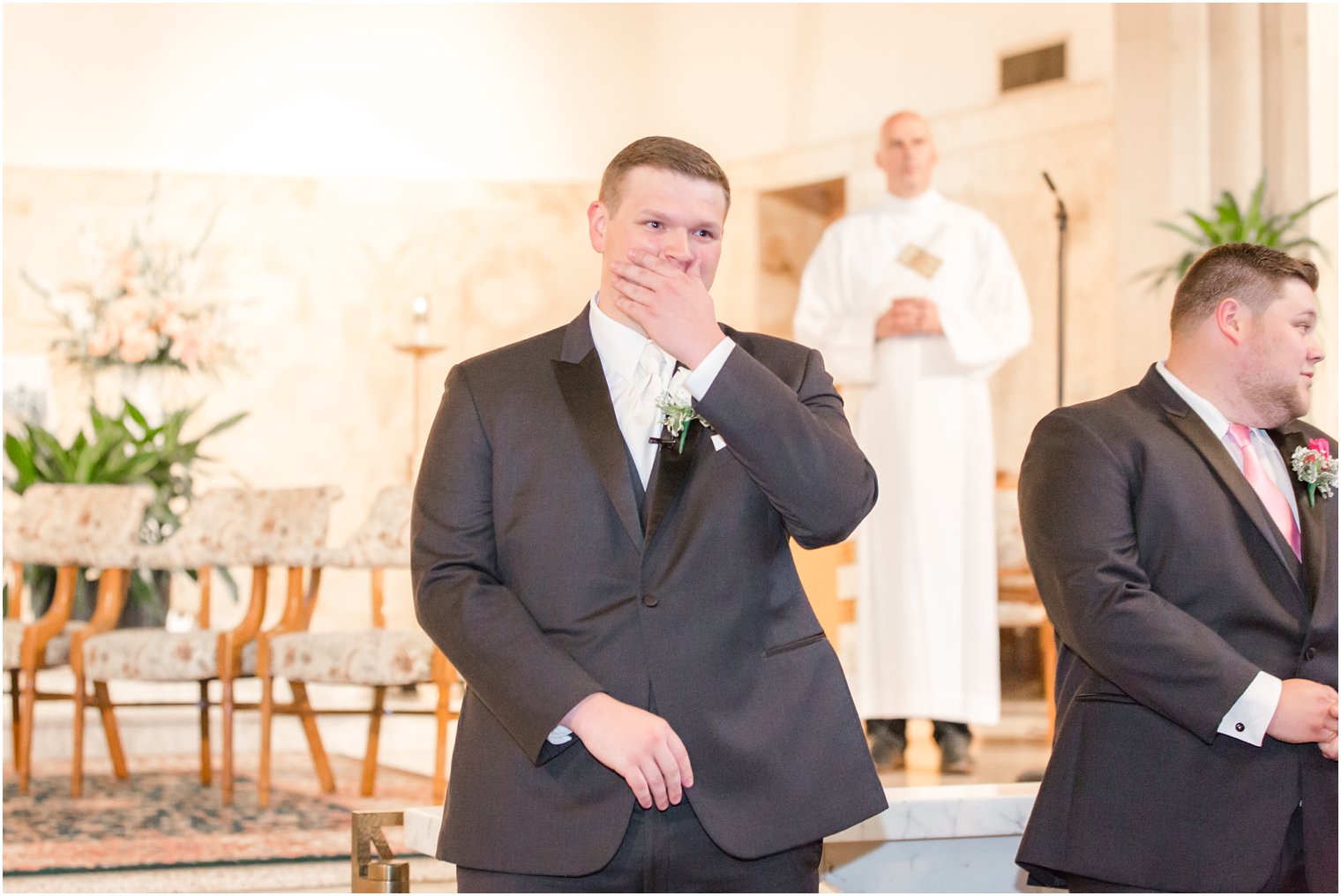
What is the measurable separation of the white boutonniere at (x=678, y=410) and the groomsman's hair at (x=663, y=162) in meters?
0.26

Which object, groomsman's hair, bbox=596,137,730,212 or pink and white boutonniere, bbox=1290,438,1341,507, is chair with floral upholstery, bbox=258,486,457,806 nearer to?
pink and white boutonniere, bbox=1290,438,1341,507

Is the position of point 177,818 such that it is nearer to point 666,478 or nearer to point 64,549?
point 64,549

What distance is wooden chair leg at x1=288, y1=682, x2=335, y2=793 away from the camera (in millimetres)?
6293

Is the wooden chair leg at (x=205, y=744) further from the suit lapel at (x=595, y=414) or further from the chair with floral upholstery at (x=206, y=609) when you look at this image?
the suit lapel at (x=595, y=414)

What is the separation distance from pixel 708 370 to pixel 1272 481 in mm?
1289

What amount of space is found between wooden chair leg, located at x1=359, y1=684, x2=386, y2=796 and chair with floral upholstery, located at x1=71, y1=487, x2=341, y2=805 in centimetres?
29

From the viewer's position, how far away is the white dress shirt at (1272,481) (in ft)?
8.06

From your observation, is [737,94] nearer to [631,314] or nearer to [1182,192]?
[1182,192]

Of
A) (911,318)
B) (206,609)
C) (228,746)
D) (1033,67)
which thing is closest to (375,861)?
(228,746)

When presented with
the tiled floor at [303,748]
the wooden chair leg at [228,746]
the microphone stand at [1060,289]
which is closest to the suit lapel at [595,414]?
the tiled floor at [303,748]

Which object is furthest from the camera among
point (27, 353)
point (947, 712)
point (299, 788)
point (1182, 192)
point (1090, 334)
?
point (27, 353)

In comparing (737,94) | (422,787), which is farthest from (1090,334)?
(422,787)

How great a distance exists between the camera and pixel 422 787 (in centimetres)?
639

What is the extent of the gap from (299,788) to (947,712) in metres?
2.70
